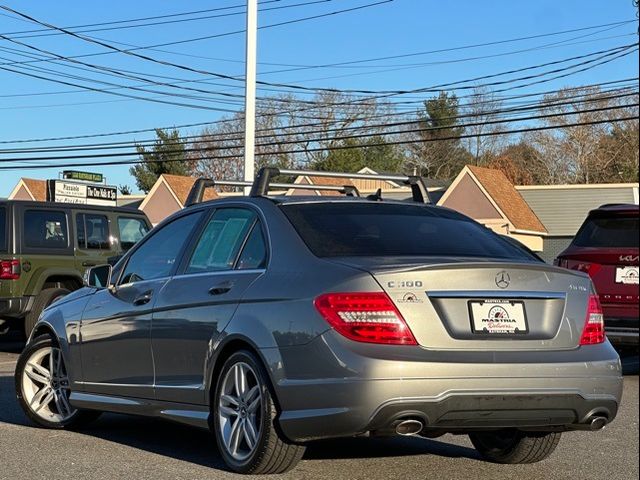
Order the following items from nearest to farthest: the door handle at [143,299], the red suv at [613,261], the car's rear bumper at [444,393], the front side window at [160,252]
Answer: the car's rear bumper at [444,393] < the door handle at [143,299] < the front side window at [160,252] < the red suv at [613,261]

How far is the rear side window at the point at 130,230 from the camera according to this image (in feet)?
50.5

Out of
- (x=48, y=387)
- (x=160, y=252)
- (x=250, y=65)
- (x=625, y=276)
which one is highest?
(x=250, y=65)

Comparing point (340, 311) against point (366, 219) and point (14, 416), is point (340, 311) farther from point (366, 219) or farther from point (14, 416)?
point (14, 416)

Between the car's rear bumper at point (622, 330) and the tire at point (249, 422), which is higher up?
the tire at point (249, 422)

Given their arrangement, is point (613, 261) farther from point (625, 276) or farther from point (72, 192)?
point (72, 192)

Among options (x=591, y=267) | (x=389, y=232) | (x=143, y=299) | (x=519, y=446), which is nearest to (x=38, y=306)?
(x=591, y=267)

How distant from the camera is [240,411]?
577 centimetres

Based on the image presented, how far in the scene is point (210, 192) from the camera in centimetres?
5059

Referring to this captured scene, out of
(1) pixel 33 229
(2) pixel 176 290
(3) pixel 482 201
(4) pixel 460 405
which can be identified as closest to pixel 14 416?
(2) pixel 176 290

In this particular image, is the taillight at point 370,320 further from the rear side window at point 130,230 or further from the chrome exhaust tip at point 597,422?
the rear side window at point 130,230

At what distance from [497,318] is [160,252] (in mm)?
2631

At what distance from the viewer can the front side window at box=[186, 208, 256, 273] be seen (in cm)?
628

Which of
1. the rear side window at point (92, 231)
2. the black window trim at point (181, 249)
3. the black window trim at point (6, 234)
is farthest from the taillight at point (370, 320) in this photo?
the rear side window at point (92, 231)

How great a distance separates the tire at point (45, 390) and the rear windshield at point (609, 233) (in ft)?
21.2
